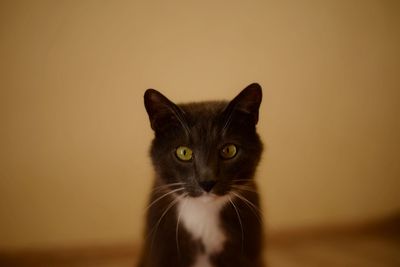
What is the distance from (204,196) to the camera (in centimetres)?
96

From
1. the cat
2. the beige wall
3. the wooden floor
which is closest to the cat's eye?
the cat

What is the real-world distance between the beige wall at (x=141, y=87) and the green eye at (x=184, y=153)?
39cm

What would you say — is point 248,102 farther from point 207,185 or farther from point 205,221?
point 205,221

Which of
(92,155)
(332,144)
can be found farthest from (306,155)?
(92,155)

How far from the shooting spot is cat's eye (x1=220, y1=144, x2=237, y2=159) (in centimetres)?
102

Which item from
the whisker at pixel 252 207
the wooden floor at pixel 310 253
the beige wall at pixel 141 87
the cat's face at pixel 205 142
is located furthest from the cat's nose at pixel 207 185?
the wooden floor at pixel 310 253

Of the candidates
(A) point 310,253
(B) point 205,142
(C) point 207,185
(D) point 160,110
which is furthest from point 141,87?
(A) point 310,253

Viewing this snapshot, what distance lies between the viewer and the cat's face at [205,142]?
0.97 meters

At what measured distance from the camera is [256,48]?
1.47 meters

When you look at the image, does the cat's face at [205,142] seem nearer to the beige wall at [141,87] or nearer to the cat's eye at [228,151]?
the cat's eye at [228,151]

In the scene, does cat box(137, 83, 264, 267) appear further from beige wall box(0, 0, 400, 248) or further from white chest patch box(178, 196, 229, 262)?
beige wall box(0, 0, 400, 248)

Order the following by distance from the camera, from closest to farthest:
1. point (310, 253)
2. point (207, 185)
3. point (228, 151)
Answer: point (207, 185), point (228, 151), point (310, 253)

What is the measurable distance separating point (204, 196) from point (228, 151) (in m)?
0.16

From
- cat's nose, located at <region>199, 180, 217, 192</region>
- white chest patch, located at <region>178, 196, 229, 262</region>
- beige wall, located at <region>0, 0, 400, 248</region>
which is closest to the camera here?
cat's nose, located at <region>199, 180, 217, 192</region>
